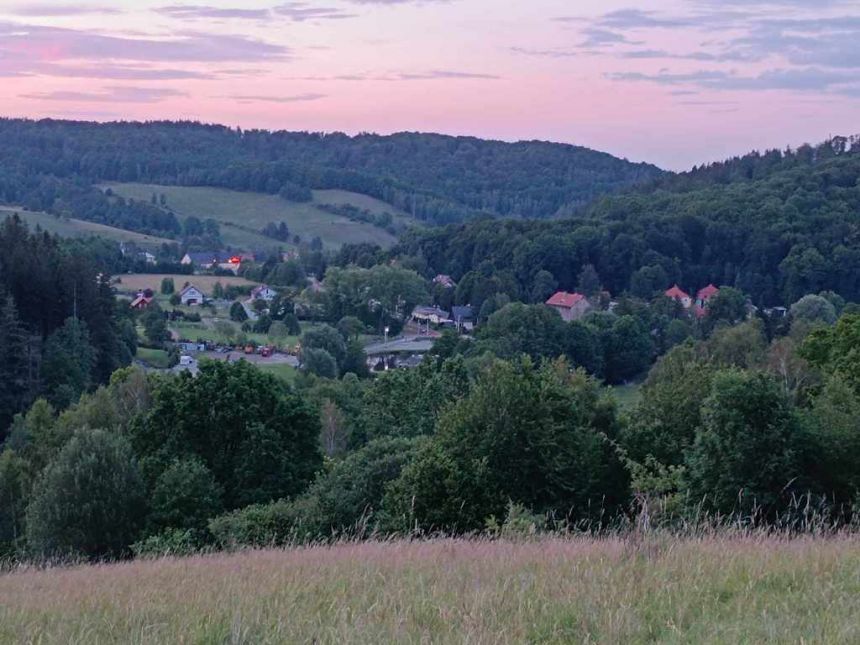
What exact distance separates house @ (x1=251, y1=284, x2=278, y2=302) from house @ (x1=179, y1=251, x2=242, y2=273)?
56.7 ft

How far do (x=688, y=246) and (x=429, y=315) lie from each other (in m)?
39.6

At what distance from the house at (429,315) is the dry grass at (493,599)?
93.3 metres

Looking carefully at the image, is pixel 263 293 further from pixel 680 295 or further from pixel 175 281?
pixel 680 295

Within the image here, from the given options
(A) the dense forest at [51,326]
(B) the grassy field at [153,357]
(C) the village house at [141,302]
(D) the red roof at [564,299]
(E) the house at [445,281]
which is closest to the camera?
(A) the dense forest at [51,326]

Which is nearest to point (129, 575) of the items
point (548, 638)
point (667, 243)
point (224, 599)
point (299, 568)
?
point (299, 568)

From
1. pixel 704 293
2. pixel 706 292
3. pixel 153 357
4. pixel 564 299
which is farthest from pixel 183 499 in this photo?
pixel 706 292

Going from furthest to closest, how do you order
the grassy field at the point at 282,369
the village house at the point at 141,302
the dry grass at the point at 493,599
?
the village house at the point at 141,302
the grassy field at the point at 282,369
the dry grass at the point at 493,599

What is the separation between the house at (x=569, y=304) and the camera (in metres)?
103

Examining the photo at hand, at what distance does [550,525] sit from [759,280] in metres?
106

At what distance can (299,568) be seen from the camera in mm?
7914

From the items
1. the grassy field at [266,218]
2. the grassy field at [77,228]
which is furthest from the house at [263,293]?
the grassy field at [266,218]

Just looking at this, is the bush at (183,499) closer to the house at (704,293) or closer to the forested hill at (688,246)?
the forested hill at (688,246)

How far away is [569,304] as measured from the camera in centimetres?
10394

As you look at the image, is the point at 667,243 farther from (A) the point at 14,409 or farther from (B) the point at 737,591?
(B) the point at 737,591
